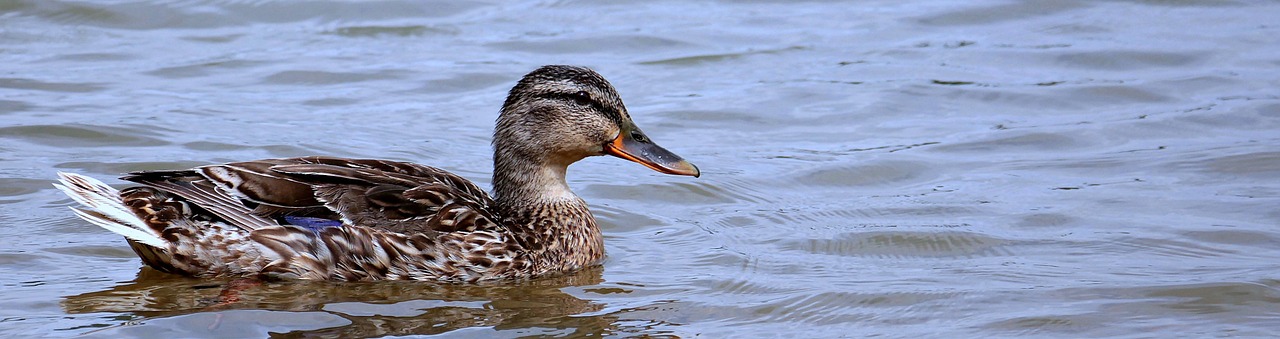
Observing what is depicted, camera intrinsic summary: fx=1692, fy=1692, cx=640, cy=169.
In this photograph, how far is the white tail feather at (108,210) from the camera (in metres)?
7.96

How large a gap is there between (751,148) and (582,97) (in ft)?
10.7

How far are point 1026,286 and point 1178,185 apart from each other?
2674mm

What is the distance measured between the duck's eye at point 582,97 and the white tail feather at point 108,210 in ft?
7.10

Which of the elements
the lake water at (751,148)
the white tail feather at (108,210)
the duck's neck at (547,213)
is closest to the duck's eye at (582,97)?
the duck's neck at (547,213)

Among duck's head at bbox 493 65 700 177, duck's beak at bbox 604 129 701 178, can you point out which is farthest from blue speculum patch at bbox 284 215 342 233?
duck's beak at bbox 604 129 701 178

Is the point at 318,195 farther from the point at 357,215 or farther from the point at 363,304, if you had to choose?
the point at 363,304

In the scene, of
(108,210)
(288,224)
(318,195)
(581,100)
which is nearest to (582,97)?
(581,100)

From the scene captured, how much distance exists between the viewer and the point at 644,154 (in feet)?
29.1

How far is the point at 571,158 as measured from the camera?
9039 mm

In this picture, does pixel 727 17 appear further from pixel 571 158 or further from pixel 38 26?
pixel 571 158

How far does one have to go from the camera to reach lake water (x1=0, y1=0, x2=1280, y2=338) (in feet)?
25.7

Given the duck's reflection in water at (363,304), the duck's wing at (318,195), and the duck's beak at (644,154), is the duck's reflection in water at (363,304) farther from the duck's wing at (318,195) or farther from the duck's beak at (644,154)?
the duck's beak at (644,154)

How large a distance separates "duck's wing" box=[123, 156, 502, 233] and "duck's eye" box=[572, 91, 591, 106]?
785 millimetres

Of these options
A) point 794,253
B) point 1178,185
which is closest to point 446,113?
point 794,253
